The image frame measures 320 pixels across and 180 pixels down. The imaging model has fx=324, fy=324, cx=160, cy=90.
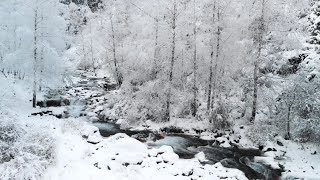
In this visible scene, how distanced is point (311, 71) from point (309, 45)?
6584 mm

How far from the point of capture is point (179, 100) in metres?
22.4

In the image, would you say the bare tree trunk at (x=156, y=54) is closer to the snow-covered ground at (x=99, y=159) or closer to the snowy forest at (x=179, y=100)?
the snowy forest at (x=179, y=100)

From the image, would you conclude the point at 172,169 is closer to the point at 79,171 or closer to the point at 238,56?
the point at 79,171

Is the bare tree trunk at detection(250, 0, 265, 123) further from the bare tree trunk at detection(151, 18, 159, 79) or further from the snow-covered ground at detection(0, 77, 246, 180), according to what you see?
the bare tree trunk at detection(151, 18, 159, 79)

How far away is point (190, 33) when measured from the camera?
71.6 feet

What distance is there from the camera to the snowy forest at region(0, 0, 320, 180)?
42.6ft

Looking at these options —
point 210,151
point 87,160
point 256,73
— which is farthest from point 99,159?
point 256,73

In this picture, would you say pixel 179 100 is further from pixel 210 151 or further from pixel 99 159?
pixel 99 159

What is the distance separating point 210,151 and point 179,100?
6172 mm

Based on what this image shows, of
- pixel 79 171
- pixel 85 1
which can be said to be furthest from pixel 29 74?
pixel 85 1

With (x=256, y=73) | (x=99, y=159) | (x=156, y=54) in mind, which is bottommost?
(x=99, y=159)

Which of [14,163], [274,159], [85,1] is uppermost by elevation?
[85,1]

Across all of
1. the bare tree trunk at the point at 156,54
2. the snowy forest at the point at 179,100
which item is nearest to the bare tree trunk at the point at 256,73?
the snowy forest at the point at 179,100

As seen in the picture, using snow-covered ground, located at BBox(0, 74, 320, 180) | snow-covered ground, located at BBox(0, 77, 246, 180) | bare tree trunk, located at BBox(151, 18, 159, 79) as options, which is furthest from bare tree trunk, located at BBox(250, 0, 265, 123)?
bare tree trunk, located at BBox(151, 18, 159, 79)
